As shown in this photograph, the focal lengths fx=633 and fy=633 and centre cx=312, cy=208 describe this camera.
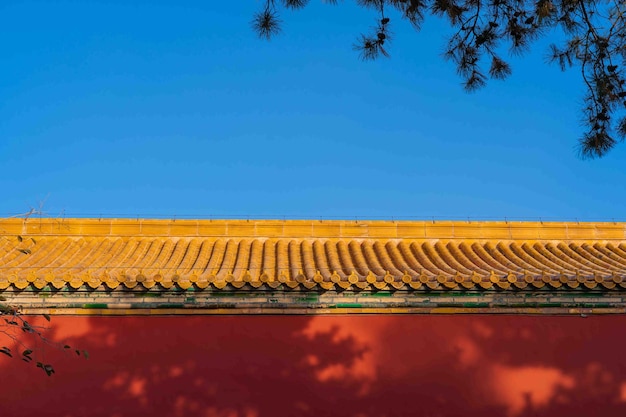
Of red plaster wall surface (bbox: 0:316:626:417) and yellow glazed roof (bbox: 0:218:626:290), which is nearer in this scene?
red plaster wall surface (bbox: 0:316:626:417)

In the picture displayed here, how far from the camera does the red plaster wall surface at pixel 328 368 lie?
5.28m

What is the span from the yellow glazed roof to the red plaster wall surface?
366 millimetres

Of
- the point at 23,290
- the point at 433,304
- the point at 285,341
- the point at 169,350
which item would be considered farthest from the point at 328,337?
the point at 23,290

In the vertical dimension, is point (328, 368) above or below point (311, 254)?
below

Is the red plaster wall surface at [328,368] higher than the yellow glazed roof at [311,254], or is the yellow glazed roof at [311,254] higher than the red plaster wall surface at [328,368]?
the yellow glazed roof at [311,254]

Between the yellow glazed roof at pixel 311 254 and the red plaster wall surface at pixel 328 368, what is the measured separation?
366 millimetres

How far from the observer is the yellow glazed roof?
5453 millimetres

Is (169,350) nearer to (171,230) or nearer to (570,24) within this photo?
(171,230)

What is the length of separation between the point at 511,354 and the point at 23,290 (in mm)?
4249

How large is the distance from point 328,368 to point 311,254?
5.83 ft

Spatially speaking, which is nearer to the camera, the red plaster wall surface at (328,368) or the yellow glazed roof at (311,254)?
the red plaster wall surface at (328,368)

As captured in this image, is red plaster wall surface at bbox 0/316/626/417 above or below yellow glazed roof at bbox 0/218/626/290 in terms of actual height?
below

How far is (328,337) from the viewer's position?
550 centimetres

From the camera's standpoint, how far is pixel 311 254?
22.9ft
